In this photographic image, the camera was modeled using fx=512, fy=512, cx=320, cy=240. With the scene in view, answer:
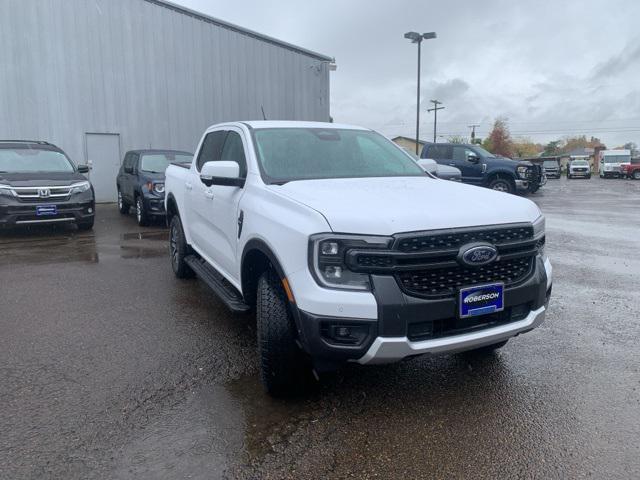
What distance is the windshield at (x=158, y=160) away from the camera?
11.7 meters

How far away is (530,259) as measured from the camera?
322 cm

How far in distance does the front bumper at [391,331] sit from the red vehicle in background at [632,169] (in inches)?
1618

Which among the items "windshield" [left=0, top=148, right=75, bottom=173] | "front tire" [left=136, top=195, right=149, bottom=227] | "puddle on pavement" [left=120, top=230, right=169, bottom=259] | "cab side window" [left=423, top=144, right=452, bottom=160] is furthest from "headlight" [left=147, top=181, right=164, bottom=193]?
"cab side window" [left=423, top=144, right=452, bottom=160]

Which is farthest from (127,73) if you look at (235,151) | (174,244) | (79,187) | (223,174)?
(223,174)

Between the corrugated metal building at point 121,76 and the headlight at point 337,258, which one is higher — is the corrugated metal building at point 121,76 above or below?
above

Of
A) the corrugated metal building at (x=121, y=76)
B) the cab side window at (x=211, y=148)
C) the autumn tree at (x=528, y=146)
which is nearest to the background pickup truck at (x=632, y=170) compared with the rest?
the corrugated metal building at (x=121, y=76)

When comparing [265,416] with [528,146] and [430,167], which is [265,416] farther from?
[528,146]

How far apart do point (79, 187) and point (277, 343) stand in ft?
27.3

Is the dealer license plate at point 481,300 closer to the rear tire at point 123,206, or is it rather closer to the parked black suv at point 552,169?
the rear tire at point 123,206

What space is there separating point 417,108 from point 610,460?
25.4 metres

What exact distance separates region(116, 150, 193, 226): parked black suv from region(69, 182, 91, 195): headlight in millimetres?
1239

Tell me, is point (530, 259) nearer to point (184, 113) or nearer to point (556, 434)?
point (556, 434)

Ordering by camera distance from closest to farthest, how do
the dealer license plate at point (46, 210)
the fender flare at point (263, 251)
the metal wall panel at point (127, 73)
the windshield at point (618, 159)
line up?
the fender flare at point (263, 251) → the dealer license plate at point (46, 210) → the metal wall panel at point (127, 73) → the windshield at point (618, 159)

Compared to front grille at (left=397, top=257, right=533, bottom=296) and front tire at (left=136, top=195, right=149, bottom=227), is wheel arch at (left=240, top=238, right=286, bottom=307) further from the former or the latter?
front tire at (left=136, top=195, right=149, bottom=227)
